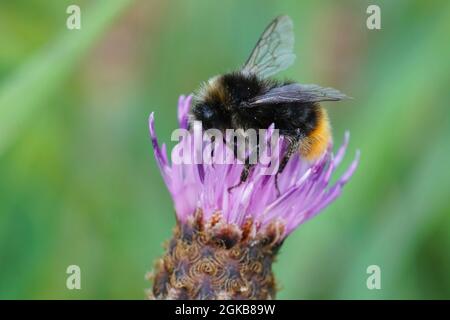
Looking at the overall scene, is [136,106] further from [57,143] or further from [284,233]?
[284,233]

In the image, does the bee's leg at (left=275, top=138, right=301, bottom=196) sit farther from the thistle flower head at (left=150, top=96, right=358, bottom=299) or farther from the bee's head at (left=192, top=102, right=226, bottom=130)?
the bee's head at (left=192, top=102, right=226, bottom=130)

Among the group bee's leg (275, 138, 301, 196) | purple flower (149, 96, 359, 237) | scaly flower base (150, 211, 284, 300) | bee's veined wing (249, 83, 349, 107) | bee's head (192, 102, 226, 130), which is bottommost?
scaly flower base (150, 211, 284, 300)

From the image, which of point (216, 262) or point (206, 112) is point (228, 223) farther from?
point (206, 112)

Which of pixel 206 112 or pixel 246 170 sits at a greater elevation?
pixel 206 112

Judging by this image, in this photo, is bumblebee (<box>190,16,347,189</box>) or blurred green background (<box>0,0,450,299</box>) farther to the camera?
blurred green background (<box>0,0,450,299</box>)

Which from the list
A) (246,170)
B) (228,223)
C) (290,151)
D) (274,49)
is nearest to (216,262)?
(228,223)

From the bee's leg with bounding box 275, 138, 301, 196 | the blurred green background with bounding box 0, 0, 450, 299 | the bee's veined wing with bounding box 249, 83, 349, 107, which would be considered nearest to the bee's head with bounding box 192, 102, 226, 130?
the bee's veined wing with bounding box 249, 83, 349, 107

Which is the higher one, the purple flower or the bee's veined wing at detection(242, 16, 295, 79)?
the bee's veined wing at detection(242, 16, 295, 79)
